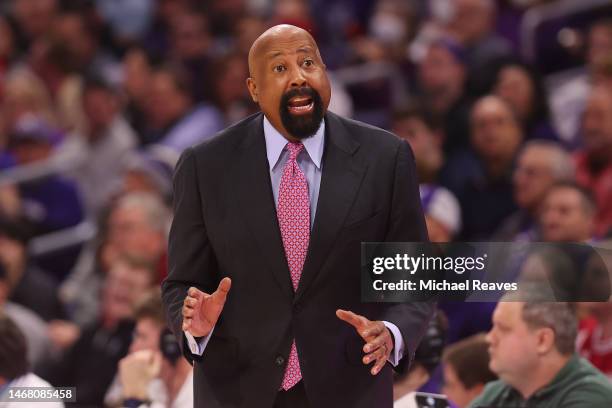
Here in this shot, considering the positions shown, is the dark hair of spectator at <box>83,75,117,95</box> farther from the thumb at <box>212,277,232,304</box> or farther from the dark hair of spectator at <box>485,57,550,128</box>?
the thumb at <box>212,277,232,304</box>

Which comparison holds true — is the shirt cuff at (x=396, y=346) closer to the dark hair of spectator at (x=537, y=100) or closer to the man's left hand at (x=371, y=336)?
the man's left hand at (x=371, y=336)

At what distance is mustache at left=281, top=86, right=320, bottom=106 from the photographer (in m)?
3.31

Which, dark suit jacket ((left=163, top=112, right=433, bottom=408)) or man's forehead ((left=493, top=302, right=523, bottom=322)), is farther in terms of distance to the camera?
man's forehead ((left=493, top=302, right=523, bottom=322))

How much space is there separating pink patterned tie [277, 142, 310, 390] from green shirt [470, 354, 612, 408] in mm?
1077

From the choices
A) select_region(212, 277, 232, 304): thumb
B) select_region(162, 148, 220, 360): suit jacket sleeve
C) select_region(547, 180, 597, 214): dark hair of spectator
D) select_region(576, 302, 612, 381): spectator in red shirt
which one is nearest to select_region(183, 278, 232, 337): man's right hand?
select_region(212, 277, 232, 304): thumb

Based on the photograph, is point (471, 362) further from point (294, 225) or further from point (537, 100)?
point (537, 100)

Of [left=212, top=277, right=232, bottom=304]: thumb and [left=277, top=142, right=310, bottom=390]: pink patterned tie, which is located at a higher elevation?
[left=277, top=142, right=310, bottom=390]: pink patterned tie

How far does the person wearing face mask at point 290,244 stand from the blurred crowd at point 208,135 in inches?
41.7

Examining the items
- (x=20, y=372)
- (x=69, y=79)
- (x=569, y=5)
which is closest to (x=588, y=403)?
(x=20, y=372)

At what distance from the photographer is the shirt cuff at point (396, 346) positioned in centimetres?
326

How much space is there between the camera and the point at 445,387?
15.6 ft

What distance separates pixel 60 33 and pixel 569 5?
453 centimetres

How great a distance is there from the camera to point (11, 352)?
447 cm

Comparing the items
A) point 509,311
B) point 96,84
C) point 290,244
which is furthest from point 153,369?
point 96,84
